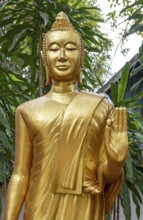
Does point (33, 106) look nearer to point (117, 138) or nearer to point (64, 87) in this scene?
point (64, 87)

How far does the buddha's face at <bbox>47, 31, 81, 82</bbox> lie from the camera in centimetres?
255

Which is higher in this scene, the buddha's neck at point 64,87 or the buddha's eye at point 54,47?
the buddha's eye at point 54,47

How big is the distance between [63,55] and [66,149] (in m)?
0.44

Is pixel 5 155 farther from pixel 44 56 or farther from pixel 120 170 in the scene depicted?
pixel 120 170

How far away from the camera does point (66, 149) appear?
241 centimetres

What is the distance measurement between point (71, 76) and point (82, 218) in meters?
0.66

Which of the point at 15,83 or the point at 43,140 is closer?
the point at 43,140

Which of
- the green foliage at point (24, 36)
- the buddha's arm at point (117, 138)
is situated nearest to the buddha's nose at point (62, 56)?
the buddha's arm at point (117, 138)

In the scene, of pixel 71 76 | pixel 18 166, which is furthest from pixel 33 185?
pixel 71 76

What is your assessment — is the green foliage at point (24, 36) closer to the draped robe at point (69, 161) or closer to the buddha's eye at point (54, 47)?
the buddha's eye at point (54, 47)

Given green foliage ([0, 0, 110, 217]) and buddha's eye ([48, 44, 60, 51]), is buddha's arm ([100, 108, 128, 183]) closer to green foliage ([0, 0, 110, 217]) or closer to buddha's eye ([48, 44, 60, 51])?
buddha's eye ([48, 44, 60, 51])

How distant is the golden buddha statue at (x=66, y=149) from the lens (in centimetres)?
234

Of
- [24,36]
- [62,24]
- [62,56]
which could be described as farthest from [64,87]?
[24,36]

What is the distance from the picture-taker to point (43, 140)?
96.7 inches
